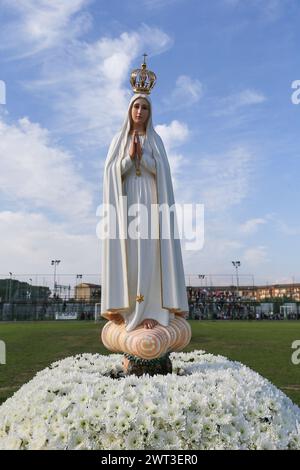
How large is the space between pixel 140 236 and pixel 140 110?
5.55 feet

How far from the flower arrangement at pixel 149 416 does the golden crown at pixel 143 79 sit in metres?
3.69

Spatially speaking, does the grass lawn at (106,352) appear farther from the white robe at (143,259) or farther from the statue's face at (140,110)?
the statue's face at (140,110)

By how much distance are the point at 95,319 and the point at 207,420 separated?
1494 inches

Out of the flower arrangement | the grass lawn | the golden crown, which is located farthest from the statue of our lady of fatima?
the grass lawn

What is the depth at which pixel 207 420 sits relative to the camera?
3.40m

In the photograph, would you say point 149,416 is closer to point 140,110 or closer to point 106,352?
point 140,110

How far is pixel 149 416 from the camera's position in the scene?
330 centimetres

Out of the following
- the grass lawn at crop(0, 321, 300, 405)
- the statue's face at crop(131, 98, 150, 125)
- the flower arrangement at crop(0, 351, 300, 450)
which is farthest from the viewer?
the grass lawn at crop(0, 321, 300, 405)


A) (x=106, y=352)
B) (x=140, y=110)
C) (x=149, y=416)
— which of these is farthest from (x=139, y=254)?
(x=106, y=352)

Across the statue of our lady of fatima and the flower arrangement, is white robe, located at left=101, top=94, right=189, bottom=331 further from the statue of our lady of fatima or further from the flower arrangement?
the flower arrangement

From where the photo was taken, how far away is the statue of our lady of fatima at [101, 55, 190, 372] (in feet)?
16.5

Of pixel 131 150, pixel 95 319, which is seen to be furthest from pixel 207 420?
pixel 95 319

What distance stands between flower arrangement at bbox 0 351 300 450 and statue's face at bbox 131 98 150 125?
10.8 ft

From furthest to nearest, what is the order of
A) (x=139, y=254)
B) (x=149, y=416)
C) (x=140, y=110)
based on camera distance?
1. (x=140, y=110)
2. (x=139, y=254)
3. (x=149, y=416)
